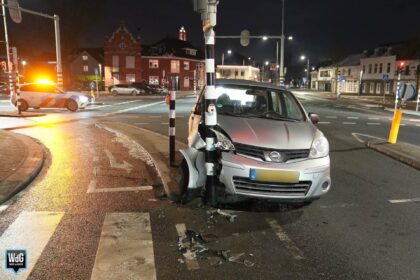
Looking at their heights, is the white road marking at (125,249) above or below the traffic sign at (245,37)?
below

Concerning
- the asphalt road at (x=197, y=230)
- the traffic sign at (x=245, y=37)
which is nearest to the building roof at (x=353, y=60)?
the traffic sign at (x=245, y=37)

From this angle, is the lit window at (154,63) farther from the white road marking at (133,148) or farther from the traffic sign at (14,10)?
the white road marking at (133,148)

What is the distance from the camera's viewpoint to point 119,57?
207 feet

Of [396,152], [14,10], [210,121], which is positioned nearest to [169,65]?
[14,10]

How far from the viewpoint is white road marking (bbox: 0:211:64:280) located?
3.66 m

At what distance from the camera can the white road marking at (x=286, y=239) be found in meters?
4.06

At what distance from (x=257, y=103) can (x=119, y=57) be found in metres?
60.2

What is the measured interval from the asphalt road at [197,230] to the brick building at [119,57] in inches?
2274

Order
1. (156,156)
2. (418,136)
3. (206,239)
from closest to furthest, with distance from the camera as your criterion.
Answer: (206,239), (156,156), (418,136)

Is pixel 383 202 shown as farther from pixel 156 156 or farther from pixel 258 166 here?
pixel 156 156

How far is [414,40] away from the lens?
45.4 m

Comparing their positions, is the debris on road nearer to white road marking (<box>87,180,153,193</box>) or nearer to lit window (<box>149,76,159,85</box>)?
white road marking (<box>87,180,153,193</box>)

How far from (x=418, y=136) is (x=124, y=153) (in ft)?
34.2

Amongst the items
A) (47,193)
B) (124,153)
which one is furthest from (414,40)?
(47,193)
